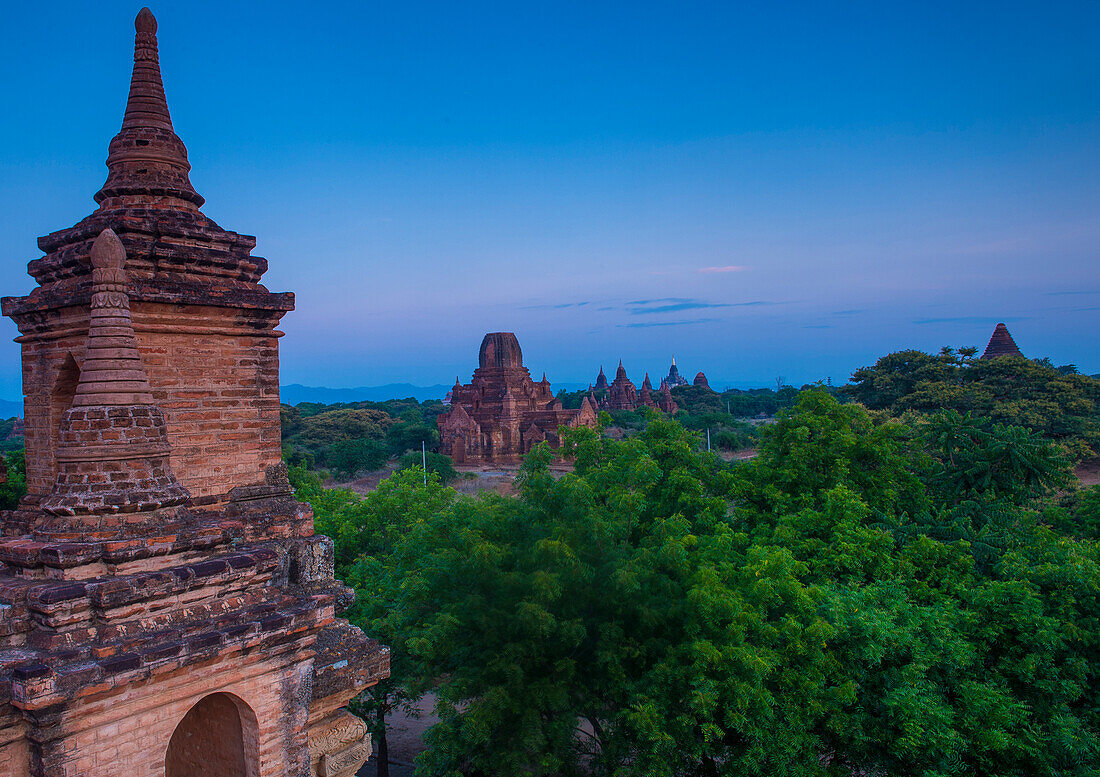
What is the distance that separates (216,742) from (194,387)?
3.72 meters

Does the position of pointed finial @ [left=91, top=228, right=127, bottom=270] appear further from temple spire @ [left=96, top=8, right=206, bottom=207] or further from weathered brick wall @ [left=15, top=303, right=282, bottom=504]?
temple spire @ [left=96, top=8, right=206, bottom=207]

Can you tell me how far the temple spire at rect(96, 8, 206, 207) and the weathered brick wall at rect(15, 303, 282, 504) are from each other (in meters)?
1.47

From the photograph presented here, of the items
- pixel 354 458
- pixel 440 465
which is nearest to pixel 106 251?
pixel 440 465

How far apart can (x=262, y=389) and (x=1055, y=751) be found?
12.8 m

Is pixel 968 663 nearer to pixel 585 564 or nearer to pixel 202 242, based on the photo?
pixel 585 564

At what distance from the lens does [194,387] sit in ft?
26.2

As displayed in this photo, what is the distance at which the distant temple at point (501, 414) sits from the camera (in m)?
62.2

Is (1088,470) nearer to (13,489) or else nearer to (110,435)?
(110,435)

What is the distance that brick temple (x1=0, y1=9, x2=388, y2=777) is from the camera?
18.0 ft

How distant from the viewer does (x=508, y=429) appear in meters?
62.3

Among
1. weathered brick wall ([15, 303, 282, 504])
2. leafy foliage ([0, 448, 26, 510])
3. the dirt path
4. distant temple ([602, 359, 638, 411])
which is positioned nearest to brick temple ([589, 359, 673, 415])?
distant temple ([602, 359, 638, 411])

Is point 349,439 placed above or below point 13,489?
below

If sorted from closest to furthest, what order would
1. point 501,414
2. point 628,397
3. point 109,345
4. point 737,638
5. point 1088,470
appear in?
point 109,345, point 737,638, point 1088,470, point 501,414, point 628,397

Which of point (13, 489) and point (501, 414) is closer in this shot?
point (13, 489)
